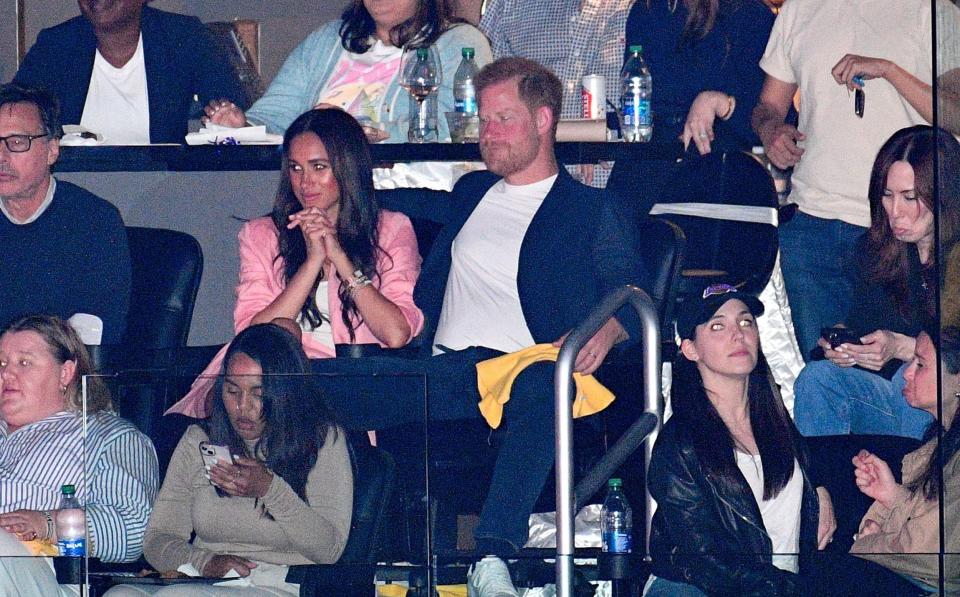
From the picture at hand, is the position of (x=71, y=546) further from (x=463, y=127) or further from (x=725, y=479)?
(x=463, y=127)

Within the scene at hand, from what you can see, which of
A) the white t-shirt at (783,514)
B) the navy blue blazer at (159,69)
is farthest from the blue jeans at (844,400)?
the navy blue blazer at (159,69)

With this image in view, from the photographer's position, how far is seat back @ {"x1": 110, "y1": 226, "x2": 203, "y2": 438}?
3.57 meters

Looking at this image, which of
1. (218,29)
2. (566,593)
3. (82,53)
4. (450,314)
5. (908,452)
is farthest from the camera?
(218,29)

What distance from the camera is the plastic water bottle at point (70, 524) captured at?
2893 mm

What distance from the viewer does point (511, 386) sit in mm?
3225

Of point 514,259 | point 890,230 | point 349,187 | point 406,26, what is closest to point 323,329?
point 349,187

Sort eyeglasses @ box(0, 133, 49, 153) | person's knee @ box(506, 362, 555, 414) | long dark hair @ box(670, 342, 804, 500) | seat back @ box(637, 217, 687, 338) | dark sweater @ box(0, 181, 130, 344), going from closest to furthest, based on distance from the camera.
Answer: long dark hair @ box(670, 342, 804, 500)
person's knee @ box(506, 362, 555, 414)
seat back @ box(637, 217, 687, 338)
dark sweater @ box(0, 181, 130, 344)
eyeglasses @ box(0, 133, 49, 153)

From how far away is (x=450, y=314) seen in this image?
362 centimetres

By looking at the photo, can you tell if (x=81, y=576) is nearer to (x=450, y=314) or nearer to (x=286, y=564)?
(x=286, y=564)

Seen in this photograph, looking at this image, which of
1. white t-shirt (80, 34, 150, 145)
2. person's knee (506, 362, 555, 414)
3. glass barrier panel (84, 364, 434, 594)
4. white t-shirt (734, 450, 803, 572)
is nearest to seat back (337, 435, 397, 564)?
glass barrier panel (84, 364, 434, 594)

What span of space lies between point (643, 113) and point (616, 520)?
1069 mm

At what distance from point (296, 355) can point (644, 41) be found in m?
1.34

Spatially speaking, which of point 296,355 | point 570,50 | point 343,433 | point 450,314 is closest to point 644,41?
point 570,50

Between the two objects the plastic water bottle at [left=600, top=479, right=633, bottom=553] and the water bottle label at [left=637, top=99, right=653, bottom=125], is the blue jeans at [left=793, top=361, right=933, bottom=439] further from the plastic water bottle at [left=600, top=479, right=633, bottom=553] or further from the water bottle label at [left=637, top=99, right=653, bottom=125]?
the water bottle label at [left=637, top=99, right=653, bottom=125]
